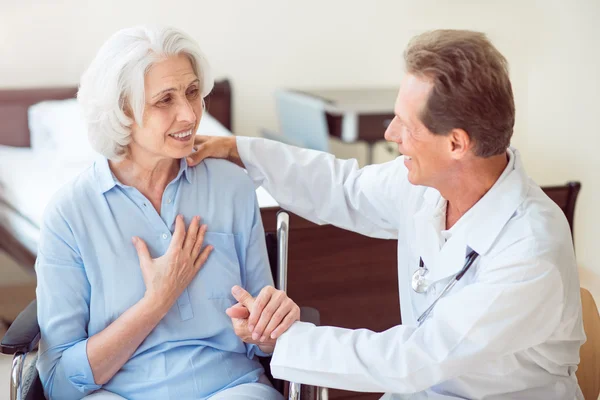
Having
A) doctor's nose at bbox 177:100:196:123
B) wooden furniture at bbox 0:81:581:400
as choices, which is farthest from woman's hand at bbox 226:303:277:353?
wooden furniture at bbox 0:81:581:400

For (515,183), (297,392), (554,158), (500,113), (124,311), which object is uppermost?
(500,113)

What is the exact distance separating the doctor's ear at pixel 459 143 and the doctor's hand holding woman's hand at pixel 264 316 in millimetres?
454

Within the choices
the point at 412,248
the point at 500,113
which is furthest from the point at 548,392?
the point at 500,113

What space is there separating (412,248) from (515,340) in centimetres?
39

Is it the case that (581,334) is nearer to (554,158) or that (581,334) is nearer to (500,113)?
(500,113)

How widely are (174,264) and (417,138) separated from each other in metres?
0.58

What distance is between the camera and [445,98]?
4.36 ft

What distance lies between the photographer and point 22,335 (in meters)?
1.42

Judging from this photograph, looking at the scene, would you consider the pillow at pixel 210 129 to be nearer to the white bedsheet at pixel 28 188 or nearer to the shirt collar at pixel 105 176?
the white bedsheet at pixel 28 188

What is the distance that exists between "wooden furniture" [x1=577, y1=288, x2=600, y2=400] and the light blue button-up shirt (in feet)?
2.43

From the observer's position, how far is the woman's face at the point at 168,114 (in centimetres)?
152

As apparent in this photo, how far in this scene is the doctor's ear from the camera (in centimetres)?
136

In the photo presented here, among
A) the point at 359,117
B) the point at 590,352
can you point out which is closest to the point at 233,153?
the point at 590,352

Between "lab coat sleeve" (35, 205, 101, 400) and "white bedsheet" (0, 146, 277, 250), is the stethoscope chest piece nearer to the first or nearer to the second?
"lab coat sleeve" (35, 205, 101, 400)
